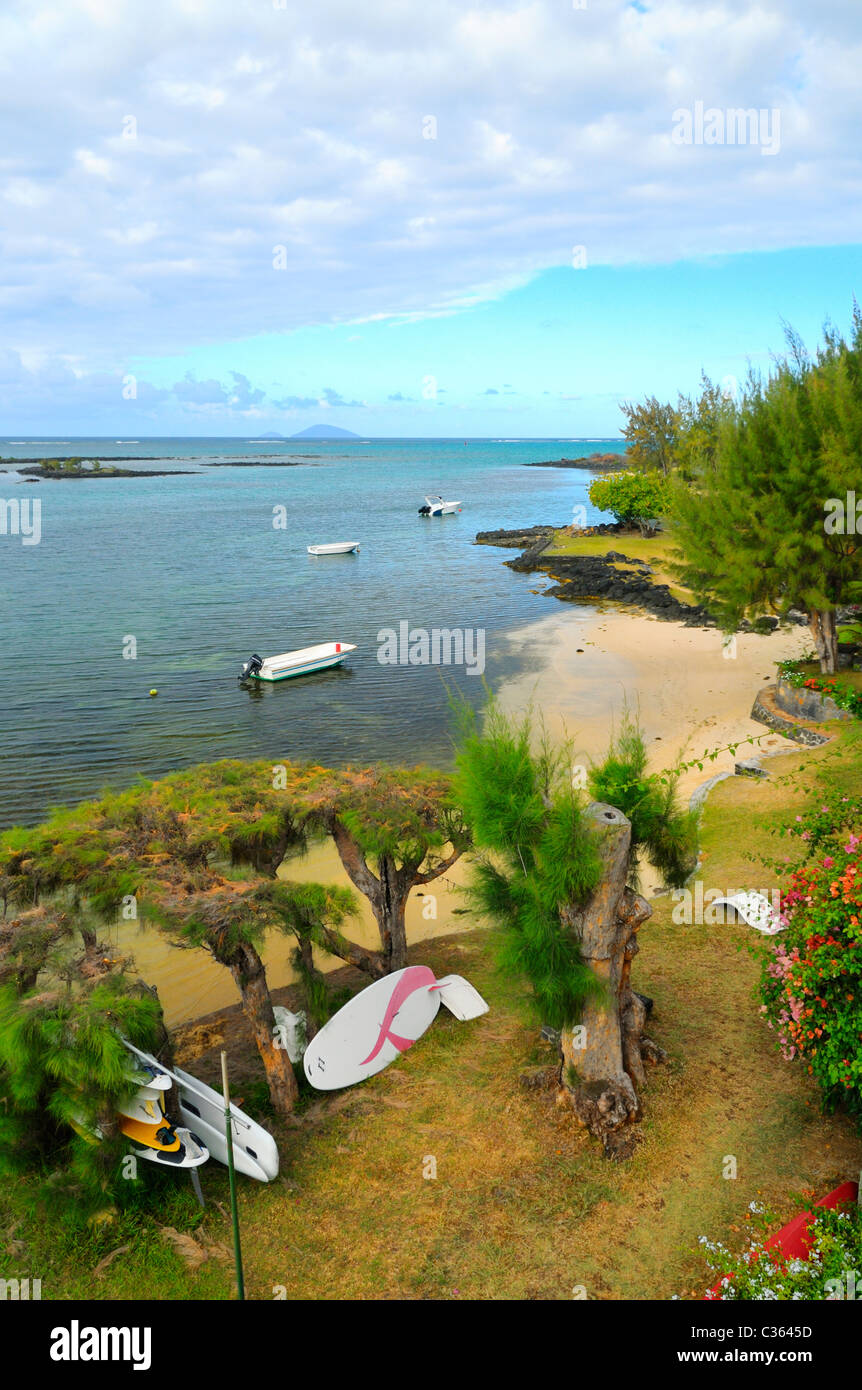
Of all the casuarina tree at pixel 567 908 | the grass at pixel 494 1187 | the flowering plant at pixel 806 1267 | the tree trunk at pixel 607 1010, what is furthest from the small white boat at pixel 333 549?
the flowering plant at pixel 806 1267

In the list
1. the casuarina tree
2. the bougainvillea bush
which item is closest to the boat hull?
the casuarina tree

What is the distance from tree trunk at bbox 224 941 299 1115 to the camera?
33.3ft

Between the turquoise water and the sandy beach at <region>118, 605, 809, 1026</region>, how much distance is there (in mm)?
2681

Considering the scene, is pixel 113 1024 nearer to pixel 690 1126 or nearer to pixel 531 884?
pixel 531 884

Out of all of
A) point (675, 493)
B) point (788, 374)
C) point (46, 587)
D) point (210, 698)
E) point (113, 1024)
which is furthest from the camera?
point (46, 587)

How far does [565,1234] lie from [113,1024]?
4.86 metres

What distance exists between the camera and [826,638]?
24.1m

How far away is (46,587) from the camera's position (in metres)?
53.2

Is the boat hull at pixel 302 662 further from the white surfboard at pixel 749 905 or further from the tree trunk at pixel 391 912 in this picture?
the white surfboard at pixel 749 905

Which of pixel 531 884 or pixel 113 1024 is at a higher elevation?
pixel 531 884

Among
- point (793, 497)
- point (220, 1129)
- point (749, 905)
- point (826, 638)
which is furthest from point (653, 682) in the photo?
point (220, 1129)

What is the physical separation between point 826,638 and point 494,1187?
19.4 metres
